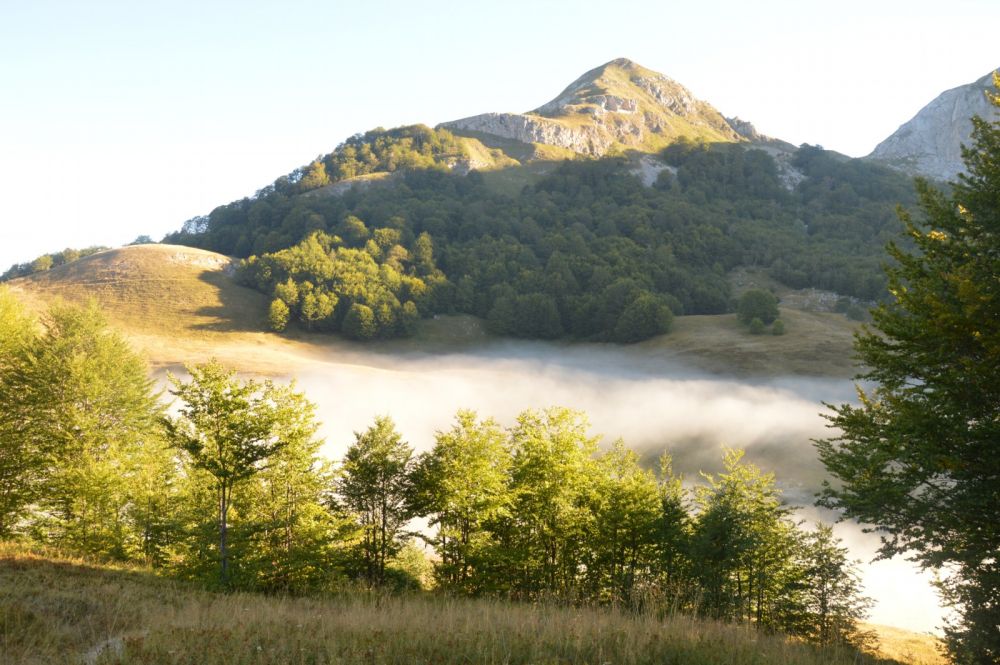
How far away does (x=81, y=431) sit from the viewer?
26.7m

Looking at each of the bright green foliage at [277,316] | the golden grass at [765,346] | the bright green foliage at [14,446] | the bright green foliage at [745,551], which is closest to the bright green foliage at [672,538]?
the bright green foliage at [745,551]

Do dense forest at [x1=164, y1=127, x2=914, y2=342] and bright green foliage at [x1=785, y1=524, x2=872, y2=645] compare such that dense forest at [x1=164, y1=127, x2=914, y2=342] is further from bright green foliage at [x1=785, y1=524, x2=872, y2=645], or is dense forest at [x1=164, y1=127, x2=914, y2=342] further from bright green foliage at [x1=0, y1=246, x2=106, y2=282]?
bright green foliage at [x1=785, y1=524, x2=872, y2=645]

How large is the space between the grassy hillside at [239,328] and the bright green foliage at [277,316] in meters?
1.67

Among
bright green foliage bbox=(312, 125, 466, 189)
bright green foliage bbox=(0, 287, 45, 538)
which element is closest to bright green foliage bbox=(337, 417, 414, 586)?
bright green foliage bbox=(0, 287, 45, 538)

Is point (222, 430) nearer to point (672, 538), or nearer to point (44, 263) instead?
point (672, 538)

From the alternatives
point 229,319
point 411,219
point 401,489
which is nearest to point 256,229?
point 411,219

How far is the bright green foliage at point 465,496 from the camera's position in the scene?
21.6 m

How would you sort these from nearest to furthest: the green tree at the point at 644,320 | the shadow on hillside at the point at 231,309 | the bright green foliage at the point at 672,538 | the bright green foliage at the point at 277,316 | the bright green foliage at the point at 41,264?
the bright green foliage at the point at 672,538
the shadow on hillside at the point at 231,309
the bright green foliage at the point at 277,316
the green tree at the point at 644,320
the bright green foliage at the point at 41,264

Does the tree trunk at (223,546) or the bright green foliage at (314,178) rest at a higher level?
the bright green foliage at (314,178)

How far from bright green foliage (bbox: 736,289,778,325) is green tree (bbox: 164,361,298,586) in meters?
92.2

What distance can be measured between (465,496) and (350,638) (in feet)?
47.1

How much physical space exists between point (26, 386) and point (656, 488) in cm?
3006

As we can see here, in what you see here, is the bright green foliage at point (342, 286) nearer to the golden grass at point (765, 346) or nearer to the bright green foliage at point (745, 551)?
the golden grass at point (765, 346)

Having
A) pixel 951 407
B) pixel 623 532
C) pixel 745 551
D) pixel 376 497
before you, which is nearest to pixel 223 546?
pixel 376 497
